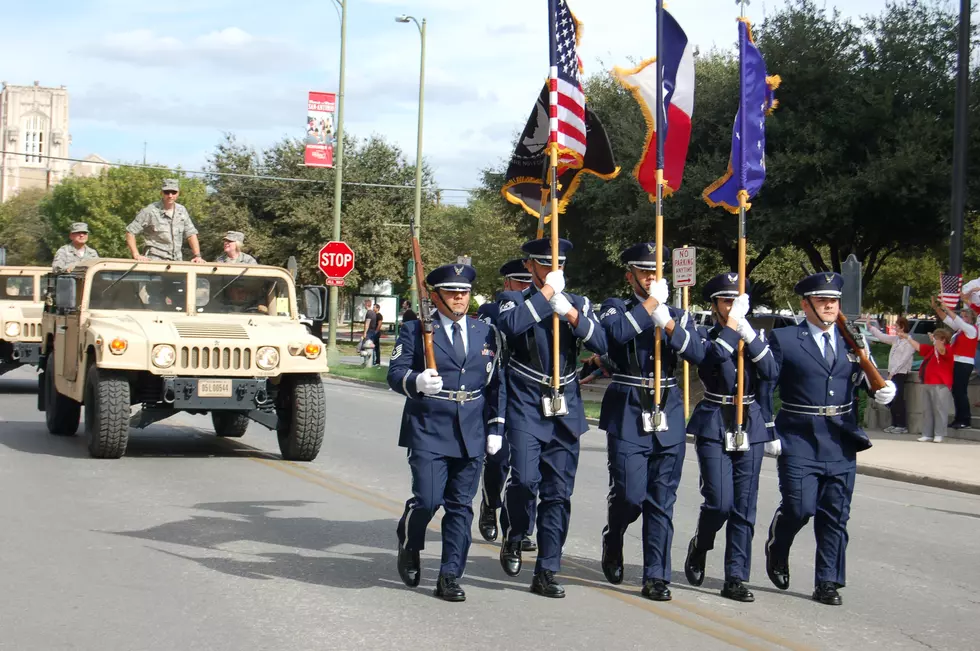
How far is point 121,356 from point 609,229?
2160 centimetres

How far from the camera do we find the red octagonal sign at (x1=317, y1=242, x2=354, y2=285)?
3197 centimetres

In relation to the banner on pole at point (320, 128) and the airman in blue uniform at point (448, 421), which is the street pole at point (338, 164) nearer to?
the banner on pole at point (320, 128)

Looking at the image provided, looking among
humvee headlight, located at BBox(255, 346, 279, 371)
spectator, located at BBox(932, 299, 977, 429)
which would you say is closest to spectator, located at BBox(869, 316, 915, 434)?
spectator, located at BBox(932, 299, 977, 429)

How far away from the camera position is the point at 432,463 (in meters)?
7.13

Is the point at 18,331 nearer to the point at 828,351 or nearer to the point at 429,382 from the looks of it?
the point at 429,382

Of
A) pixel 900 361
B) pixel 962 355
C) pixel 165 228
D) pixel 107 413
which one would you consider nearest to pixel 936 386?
pixel 962 355

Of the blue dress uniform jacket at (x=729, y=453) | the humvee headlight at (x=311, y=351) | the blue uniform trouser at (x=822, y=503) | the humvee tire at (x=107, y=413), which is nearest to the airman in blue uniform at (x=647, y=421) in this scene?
the blue dress uniform jacket at (x=729, y=453)

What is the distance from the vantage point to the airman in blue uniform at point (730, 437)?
737cm

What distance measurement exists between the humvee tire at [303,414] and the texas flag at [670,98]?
4.64 metres

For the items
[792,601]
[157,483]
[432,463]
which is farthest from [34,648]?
[157,483]

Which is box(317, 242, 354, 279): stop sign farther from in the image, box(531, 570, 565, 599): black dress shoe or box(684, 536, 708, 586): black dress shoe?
box(531, 570, 565, 599): black dress shoe

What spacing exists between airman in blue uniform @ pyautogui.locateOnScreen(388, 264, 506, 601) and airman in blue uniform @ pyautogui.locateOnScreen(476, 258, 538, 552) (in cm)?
92

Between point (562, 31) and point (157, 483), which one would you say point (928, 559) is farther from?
point (157, 483)

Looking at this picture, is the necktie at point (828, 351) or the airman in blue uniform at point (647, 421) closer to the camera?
the airman in blue uniform at point (647, 421)
